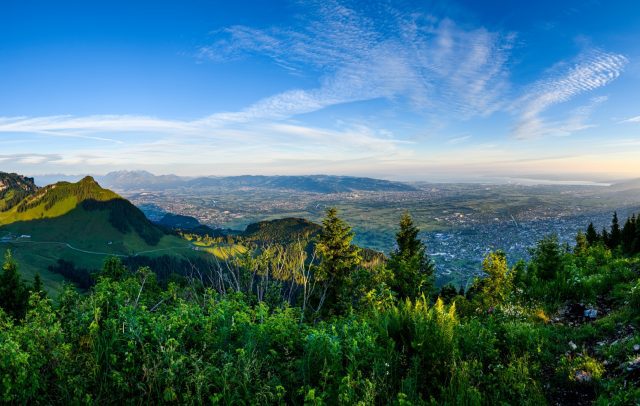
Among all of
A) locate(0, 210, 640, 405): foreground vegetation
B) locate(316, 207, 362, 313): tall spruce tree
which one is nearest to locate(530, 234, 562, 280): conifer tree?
locate(0, 210, 640, 405): foreground vegetation

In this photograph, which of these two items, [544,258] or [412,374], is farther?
[544,258]

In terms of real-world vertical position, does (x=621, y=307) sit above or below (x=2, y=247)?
above

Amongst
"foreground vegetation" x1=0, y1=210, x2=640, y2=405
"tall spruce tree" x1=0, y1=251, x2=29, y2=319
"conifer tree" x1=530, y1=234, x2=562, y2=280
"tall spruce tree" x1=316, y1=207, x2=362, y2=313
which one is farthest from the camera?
"tall spruce tree" x1=0, y1=251, x2=29, y2=319

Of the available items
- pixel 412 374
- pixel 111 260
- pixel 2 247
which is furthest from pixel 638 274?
pixel 2 247

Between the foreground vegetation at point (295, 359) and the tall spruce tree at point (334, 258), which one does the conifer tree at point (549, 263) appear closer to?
the foreground vegetation at point (295, 359)

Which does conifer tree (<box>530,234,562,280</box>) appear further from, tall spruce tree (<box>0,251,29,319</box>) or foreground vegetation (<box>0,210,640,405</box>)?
tall spruce tree (<box>0,251,29,319</box>)

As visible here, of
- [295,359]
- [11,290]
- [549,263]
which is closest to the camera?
[295,359]

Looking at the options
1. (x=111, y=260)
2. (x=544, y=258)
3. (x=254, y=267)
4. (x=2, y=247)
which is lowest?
(x=2, y=247)

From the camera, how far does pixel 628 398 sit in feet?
17.1

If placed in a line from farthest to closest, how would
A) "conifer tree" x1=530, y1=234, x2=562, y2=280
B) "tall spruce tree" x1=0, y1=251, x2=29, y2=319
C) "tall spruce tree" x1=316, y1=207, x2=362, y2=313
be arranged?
"tall spruce tree" x1=0, y1=251, x2=29, y2=319, "tall spruce tree" x1=316, y1=207, x2=362, y2=313, "conifer tree" x1=530, y1=234, x2=562, y2=280

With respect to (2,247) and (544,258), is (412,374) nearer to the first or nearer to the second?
(544,258)

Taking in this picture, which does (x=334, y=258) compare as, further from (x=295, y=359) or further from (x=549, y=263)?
(x=295, y=359)

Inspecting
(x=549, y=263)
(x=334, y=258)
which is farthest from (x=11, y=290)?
(x=549, y=263)

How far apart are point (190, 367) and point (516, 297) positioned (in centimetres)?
1294
